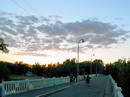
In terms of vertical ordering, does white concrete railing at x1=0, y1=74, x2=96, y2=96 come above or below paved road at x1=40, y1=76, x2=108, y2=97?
above

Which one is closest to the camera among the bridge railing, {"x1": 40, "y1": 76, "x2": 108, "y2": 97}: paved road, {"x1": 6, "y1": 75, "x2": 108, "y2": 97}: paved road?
the bridge railing

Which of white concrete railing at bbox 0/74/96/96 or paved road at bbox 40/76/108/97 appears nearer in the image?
white concrete railing at bbox 0/74/96/96

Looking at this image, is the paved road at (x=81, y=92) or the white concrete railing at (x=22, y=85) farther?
the paved road at (x=81, y=92)

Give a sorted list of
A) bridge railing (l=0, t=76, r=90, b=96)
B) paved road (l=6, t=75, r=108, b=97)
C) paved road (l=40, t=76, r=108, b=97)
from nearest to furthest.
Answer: bridge railing (l=0, t=76, r=90, b=96) → paved road (l=6, t=75, r=108, b=97) → paved road (l=40, t=76, r=108, b=97)

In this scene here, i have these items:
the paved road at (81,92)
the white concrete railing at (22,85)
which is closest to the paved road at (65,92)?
the paved road at (81,92)

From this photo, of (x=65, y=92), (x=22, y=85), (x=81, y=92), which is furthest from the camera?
(x=81, y=92)

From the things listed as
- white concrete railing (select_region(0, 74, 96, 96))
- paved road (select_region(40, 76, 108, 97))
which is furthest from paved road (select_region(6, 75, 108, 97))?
white concrete railing (select_region(0, 74, 96, 96))

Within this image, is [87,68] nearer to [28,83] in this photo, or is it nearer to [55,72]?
[55,72]

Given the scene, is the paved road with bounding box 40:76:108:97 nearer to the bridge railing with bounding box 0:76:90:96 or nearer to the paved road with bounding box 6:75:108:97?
the paved road with bounding box 6:75:108:97

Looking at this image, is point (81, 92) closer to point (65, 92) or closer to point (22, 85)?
point (65, 92)

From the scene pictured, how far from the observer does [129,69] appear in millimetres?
45562

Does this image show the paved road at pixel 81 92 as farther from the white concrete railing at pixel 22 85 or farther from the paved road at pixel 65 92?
the white concrete railing at pixel 22 85

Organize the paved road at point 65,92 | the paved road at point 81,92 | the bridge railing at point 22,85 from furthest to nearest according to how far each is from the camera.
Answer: the paved road at point 81,92 < the paved road at point 65,92 < the bridge railing at point 22,85

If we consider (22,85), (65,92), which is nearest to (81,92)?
(65,92)
